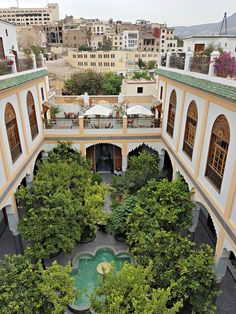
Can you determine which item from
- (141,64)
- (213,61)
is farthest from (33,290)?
(141,64)

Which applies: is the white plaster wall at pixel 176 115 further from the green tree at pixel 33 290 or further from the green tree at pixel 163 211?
the green tree at pixel 33 290

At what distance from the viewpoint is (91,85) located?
35469 mm

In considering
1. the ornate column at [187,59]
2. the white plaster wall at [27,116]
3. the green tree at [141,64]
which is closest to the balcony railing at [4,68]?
the white plaster wall at [27,116]

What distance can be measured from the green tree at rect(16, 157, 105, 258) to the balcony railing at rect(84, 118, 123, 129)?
18.5ft

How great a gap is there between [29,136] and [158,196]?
6.84 metres

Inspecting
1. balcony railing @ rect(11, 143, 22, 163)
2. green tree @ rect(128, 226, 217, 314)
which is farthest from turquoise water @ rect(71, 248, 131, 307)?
balcony railing @ rect(11, 143, 22, 163)

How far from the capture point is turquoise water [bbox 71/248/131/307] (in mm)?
9568

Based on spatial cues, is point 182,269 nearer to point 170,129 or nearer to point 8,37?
point 170,129

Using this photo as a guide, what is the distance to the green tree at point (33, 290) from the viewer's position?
250 inches

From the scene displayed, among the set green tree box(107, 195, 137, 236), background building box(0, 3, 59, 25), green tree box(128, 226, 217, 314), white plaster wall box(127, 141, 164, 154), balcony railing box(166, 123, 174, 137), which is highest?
background building box(0, 3, 59, 25)

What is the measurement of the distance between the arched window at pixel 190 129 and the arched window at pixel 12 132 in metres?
7.16

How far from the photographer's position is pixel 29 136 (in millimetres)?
12273

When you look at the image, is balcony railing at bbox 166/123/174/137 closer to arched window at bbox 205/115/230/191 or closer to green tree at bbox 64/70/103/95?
arched window at bbox 205/115/230/191

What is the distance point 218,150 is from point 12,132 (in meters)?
7.81
